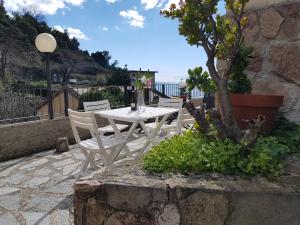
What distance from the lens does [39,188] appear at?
3.74 m

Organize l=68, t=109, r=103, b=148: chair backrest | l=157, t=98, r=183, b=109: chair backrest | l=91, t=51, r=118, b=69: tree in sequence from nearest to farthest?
l=68, t=109, r=103, b=148: chair backrest → l=157, t=98, r=183, b=109: chair backrest → l=91, t=51, r=118, b=69: tree

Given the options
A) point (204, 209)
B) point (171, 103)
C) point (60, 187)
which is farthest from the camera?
point (171, 103)

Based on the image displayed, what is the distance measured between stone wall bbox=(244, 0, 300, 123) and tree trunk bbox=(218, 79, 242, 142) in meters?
0.82

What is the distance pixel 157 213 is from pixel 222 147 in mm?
717

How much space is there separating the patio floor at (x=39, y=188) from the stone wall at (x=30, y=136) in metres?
0.23

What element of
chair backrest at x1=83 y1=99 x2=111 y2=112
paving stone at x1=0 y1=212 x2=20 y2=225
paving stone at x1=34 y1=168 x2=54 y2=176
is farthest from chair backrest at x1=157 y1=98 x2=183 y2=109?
paving stone at x1=0 y1=212 x2=20 y2=225

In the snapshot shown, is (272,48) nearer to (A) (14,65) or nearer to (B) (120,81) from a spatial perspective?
(B) (120,81)

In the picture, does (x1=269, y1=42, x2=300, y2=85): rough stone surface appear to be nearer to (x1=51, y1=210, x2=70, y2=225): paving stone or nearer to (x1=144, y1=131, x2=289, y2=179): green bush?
(x1=144, y1=131, x2=289, y2=179): green bush

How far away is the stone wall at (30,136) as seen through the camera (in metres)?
5.24

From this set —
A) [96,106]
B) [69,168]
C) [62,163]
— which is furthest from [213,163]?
[96,106]

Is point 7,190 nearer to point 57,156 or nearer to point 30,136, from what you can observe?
point 57,156

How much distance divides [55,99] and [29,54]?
21.3 metres

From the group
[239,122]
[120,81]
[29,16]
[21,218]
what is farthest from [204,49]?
[29,16]

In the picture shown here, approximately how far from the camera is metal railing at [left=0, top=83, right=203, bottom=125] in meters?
5.77
